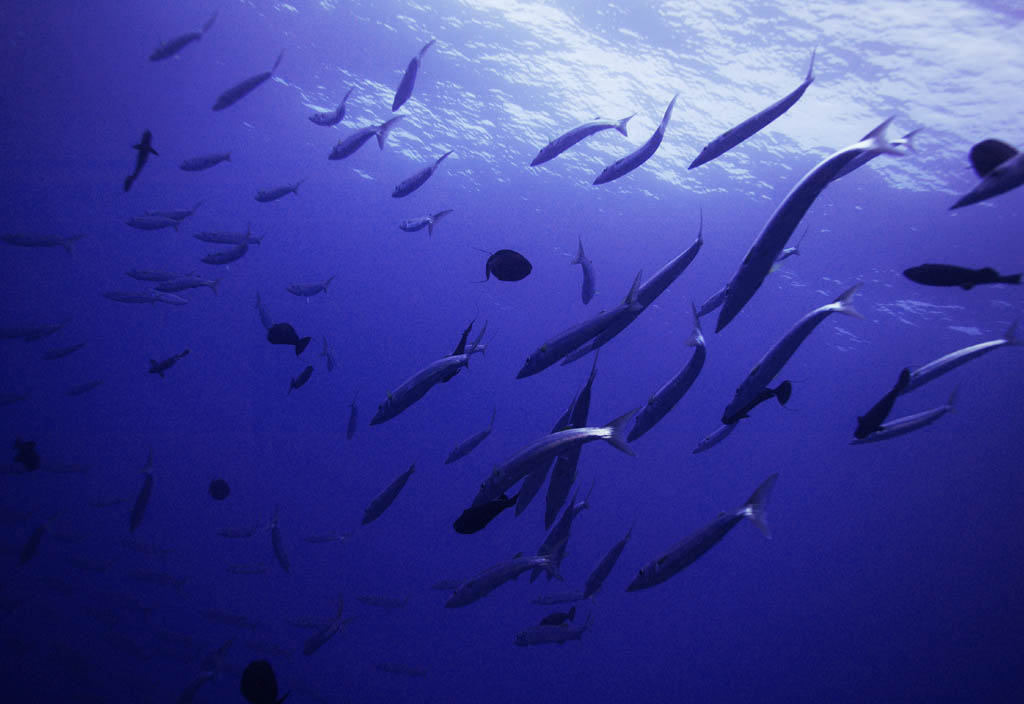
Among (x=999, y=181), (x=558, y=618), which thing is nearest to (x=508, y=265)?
(x=999, y=181)

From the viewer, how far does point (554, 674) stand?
38.8 m

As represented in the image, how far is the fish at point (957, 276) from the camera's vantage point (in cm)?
299

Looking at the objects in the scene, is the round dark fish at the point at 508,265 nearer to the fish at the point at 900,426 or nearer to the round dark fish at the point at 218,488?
the fish at the point at 900,426

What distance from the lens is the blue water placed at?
1550cm

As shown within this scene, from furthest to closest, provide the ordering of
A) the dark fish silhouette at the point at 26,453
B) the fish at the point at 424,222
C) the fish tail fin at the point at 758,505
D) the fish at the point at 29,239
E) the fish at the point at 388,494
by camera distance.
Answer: the fish at the point at 29,239, the fish at the point at 424,222, the dark fish silhouette at the point at 26,453, the fish at the point at 388,494, the fish tail fin at the point at 758,505

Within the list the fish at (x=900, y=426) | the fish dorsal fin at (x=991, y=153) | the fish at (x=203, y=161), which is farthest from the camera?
the fish at (x=203, y=161)

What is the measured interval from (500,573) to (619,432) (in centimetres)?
204

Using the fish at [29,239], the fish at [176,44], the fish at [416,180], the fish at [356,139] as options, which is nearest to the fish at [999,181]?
the fish at [416,180]

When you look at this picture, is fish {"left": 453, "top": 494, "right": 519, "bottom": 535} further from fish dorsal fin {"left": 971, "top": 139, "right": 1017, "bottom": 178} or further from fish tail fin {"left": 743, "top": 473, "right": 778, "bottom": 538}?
fish dorsal fin {"left": 971, "top": 139, "right": 1017, "bottom": 178}

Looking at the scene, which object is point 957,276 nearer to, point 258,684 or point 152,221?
point 258,684

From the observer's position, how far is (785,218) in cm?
287

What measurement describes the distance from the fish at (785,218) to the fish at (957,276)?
2.49 feet

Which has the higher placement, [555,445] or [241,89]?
[241,89]

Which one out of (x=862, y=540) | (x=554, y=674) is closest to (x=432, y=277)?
(x=554, y=674)
